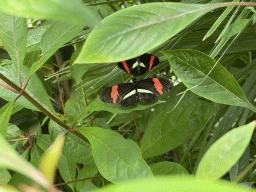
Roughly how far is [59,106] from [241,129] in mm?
976

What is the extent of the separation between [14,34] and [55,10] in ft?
1.24

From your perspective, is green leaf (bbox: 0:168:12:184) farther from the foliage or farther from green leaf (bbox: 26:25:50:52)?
green leaf (bbox: 26:25:50:52)

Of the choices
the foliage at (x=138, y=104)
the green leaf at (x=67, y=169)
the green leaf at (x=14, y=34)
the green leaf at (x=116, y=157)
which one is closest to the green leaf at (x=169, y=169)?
the foliage at (x=138, y=104)

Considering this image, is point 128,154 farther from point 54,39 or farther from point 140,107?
point 54,39

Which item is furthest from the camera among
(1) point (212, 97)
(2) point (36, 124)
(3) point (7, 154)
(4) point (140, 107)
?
(2) point (36, 124)

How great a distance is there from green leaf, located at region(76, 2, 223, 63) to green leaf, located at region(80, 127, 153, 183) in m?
0.22

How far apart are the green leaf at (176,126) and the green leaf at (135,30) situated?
326 millimetres

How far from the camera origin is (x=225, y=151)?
0.19 metres

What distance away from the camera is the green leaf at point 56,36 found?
409mm

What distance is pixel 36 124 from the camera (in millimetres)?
1058

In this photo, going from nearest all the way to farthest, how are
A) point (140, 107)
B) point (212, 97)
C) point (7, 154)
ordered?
point (7, 154) → point (212, 97) → point (140, 107)

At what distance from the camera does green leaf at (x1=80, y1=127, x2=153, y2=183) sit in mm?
384

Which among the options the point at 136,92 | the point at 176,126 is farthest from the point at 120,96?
the point at 176,126

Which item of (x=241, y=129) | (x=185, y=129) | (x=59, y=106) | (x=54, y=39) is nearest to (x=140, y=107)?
(x=185, y=129)
